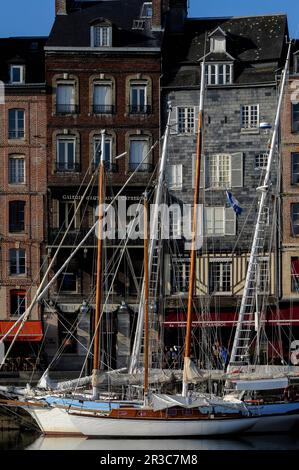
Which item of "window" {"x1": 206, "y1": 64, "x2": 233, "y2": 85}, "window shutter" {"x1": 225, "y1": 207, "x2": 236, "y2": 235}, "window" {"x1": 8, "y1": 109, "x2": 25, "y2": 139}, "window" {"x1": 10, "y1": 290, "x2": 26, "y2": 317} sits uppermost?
"window" {"x1": 206, "y1": 64, "x2": 233, "y2": 85}

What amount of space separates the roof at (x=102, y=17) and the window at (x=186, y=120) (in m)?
3.94

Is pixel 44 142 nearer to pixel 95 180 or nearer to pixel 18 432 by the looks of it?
pixel 95 180

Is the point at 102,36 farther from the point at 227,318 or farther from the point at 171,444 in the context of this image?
the point at 171,444

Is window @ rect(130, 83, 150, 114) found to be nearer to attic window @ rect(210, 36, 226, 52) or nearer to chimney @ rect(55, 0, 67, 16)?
attic window @ rect(210, 36, 226, 52)

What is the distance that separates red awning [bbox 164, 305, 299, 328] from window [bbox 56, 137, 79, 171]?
9.91m

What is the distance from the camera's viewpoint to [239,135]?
7825cm

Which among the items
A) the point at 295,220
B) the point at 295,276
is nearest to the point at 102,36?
the point at 295,220

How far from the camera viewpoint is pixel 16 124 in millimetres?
78438

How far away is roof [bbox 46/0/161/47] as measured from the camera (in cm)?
7850

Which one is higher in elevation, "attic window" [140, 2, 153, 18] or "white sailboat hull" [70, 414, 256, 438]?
"attic window" [140, 2, 153, 18]

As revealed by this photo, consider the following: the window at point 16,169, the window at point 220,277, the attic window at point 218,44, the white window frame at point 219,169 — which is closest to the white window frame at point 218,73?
the attic window at point 218,44

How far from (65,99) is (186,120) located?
6788mm

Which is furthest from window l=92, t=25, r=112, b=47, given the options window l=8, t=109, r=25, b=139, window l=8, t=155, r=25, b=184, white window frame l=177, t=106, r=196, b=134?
window l=8, t=155, r=25, b=184
